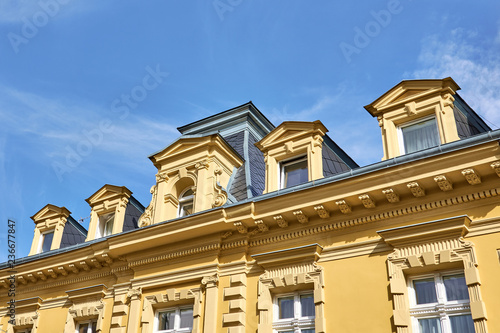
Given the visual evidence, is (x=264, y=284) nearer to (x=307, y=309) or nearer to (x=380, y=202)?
(x=307, y=309)

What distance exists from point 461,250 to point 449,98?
13.5ft

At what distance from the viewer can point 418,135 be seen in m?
13.7

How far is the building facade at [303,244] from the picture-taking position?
37.6 feet

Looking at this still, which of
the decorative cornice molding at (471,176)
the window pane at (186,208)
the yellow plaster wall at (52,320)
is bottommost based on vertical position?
the yellow plaster wall at (52,320)

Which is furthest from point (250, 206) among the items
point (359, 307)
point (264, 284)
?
point (359, 307)

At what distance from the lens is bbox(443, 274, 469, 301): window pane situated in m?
11.1

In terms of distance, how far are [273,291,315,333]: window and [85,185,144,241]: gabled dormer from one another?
7361 mm

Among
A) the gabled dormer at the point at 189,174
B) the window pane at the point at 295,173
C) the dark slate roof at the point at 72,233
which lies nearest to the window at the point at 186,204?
the gabled dormer at the point at 189,174

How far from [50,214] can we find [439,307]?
1548 cm

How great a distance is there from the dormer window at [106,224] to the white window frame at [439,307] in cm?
1122

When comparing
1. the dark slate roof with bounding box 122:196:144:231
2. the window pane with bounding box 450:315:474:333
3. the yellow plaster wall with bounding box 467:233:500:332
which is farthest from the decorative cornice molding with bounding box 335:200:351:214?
the dark slate roof with bounding box 122:196:144:231

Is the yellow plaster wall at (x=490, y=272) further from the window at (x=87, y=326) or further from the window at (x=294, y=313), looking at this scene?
the window at (x=87, y=326)

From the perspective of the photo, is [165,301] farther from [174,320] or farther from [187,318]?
[187,318]

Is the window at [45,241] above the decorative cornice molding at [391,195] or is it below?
above
